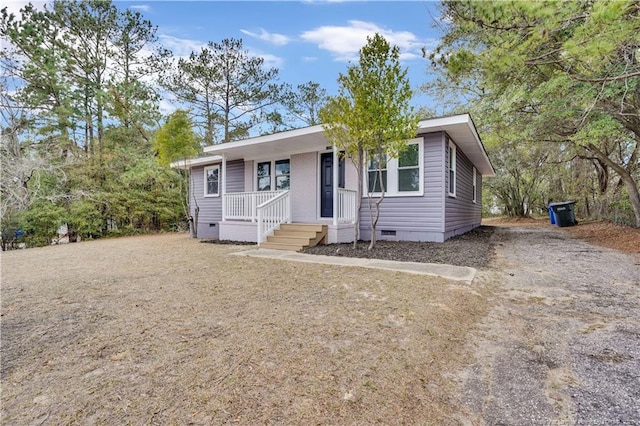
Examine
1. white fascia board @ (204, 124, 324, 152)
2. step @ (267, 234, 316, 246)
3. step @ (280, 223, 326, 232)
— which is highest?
white fascia board @ (204, 124, 324, 152)

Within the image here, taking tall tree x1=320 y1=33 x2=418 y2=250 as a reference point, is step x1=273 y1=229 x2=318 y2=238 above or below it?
below

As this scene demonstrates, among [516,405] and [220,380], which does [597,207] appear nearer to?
[516,405]

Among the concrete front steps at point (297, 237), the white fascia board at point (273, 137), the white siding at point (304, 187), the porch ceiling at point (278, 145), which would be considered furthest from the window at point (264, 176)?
the concrete front steps at point (297, 237)

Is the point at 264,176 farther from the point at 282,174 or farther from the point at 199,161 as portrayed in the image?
the point at 199,161

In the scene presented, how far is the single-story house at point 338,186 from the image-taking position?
7633mm

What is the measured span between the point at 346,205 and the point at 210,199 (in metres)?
6.24

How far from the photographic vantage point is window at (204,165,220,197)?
11.9m

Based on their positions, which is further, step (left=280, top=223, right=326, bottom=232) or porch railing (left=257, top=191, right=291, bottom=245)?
porch railing (left=257, top=191, right=291, bottom=245)

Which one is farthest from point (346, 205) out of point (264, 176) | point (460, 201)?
point (460, 201)

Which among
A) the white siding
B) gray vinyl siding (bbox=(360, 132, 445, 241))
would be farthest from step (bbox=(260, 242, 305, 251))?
gray vinyl siding (bbox=(360, 132, 445, 241))

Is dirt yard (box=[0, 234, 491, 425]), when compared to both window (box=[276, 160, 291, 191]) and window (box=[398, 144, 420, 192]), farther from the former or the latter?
window (box=[276, 160, 291, 191])

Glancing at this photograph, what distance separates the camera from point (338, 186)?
8797mm

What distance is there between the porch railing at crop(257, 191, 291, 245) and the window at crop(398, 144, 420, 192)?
307cm

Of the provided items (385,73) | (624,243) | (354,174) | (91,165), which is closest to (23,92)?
(91,165)
